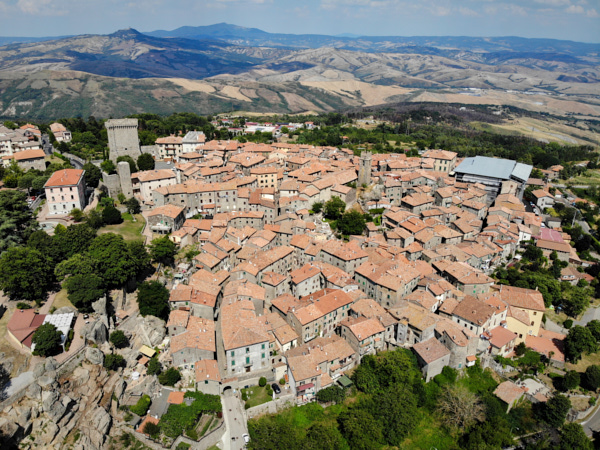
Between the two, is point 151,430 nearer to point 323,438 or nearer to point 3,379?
point 3,379

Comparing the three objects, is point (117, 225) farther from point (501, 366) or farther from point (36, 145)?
point (501, 366)

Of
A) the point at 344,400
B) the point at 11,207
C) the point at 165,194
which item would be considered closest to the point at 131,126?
the point at 165,194

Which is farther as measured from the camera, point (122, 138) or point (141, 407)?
point (122, 138)

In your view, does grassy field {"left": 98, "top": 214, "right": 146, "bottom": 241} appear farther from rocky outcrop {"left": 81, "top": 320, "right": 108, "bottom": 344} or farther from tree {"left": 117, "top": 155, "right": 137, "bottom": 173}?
rocky outcrop {"left": 81, "top": 320, "right": 108, "bottom": 344}

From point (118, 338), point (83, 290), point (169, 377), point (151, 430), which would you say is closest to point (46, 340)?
point (118, 338)

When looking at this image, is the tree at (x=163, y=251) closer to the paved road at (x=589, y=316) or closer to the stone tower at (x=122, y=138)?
the stone tower at (x=122, y=138)
